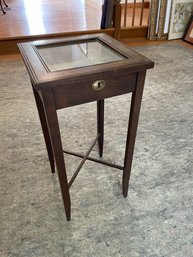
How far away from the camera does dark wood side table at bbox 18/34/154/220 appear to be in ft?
2.35

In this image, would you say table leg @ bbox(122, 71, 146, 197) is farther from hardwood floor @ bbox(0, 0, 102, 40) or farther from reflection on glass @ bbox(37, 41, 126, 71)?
hardwood floor @ bbox(0, 0, 102, 40)

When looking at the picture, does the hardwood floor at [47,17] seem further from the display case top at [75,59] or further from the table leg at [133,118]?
the table leg at [133,118]

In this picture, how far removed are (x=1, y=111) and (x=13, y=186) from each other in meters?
0.85

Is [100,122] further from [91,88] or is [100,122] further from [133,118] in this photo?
[91,88]

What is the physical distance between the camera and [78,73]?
718 millimetres

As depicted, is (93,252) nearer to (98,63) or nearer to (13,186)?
(13,186)

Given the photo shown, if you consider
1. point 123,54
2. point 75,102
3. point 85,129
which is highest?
point 123,54

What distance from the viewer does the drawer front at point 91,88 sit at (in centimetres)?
73

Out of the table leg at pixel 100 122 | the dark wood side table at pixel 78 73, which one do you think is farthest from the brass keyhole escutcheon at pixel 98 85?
the table leg at pixel 100 122

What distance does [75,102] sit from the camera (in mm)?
784

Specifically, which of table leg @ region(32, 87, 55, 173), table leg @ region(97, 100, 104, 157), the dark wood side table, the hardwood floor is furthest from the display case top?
the hardwood floor

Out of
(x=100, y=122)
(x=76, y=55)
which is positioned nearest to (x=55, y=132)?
(x=76, y=55)

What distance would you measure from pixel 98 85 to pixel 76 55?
7.6 inches

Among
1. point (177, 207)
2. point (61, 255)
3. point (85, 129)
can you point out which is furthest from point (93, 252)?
point (85, 129)
